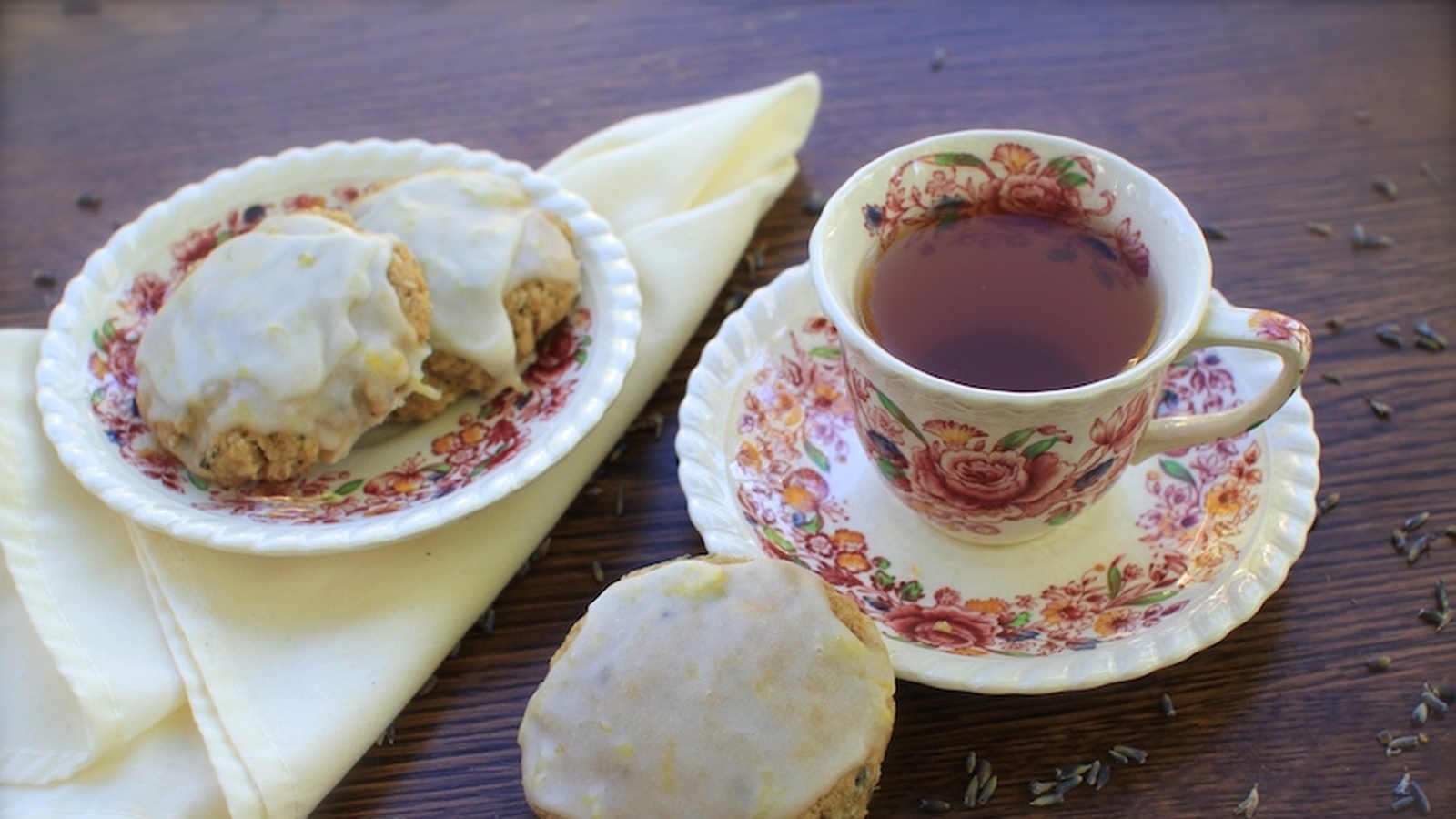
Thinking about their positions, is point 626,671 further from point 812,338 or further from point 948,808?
point 812,338

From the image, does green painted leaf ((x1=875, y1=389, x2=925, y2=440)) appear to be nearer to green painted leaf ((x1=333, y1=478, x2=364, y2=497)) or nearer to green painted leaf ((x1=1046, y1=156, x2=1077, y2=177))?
green painted leaf ((x1=1046, y1=156, x2=1077, y2=177))

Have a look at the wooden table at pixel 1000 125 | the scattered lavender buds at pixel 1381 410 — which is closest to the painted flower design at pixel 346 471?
the wooden table at pixel 1000 125

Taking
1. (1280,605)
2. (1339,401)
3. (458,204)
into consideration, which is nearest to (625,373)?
→ (458,204)

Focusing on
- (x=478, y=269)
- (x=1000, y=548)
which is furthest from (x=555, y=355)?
(x=1000, y=548)

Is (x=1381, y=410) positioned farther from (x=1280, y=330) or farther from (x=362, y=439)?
(x=362, y=439)

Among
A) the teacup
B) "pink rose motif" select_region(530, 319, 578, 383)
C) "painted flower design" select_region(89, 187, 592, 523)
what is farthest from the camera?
"pink rose motif" select_region(530, 319, 578, 383)

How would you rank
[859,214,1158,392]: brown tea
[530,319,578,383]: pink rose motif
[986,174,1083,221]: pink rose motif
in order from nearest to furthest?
1. [859,214,1158,392]: brown tea
2. [986,174,1083,221]: pink rose motif
3. [530,319,578,383]: pink rose motif

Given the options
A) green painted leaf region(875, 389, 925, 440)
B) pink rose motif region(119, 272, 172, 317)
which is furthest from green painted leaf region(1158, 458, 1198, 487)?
pink rose motif region(119, 272, 172, 317)
